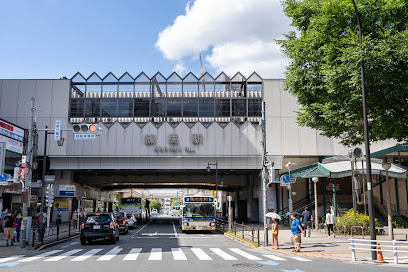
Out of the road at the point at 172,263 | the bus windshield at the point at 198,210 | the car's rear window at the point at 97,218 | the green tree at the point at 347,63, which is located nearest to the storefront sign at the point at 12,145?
the car's rear window at the point at 97,218

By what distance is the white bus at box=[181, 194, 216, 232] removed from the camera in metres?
30.7

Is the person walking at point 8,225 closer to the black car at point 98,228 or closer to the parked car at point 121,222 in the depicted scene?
the black car at point 98,228

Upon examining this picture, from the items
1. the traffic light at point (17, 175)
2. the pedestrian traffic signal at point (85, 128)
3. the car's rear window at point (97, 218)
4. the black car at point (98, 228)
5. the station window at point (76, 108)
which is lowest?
the black car at point (98, 228)

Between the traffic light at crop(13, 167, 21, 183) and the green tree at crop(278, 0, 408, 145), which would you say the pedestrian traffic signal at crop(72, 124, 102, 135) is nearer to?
the traffic light at crop(13, 167, 21, 183)

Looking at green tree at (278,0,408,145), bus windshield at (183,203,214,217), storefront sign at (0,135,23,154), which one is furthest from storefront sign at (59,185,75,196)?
green tree at (278,0,408,145)

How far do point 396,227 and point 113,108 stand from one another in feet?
103

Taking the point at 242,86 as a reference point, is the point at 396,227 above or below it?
below

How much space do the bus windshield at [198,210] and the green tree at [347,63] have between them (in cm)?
1360

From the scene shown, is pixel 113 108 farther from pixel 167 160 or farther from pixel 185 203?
pixel 185 203

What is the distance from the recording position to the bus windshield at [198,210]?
31.3 meters

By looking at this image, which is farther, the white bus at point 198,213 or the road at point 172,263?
the white bus at point 198,213

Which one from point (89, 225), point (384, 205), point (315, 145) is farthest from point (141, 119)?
point (384, 205)

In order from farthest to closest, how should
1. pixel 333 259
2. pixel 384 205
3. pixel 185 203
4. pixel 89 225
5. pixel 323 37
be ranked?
pixel 384 205 < pixel 185 203 < pixel 89 225 < pixel 323 37 < pixel 333 259

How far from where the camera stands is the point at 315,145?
1641 inches
